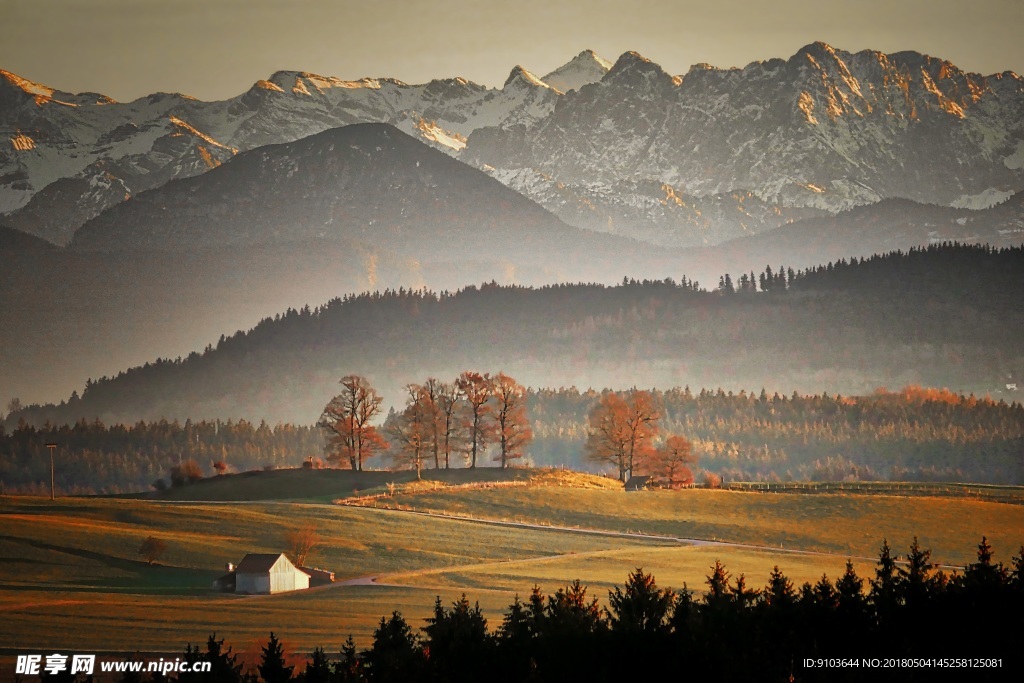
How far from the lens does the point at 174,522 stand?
7800 inches

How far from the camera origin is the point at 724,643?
101562 mm

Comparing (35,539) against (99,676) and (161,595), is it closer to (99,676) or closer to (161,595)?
(161,595)

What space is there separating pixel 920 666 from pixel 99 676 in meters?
65.3

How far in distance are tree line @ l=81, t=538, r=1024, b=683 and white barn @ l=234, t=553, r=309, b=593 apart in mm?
53740

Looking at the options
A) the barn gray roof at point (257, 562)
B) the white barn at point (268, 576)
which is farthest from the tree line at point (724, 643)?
the barn gray roof at point (257, 562)

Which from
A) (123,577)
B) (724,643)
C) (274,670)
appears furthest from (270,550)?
(724,643)

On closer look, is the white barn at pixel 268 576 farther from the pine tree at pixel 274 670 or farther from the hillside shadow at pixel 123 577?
the pine tree at pixel 274 670

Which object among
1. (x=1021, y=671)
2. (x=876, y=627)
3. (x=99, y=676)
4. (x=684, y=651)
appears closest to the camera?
(x=1021, y=671)

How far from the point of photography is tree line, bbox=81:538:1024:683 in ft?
322

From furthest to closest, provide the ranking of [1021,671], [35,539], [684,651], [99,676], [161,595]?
[35,539] < [161,595] < [99,676] < [684,651] < [1021,671]

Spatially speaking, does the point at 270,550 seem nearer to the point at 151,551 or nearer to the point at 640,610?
the point at 151,551

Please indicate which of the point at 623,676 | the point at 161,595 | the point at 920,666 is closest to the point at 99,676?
the point at 161,595

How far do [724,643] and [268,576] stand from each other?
76441mm

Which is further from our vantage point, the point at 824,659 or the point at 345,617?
the point at 345,617
